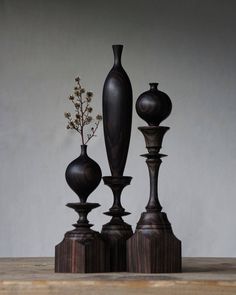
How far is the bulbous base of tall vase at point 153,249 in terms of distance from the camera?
4.90 feet

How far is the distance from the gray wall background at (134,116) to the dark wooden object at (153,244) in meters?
2.33

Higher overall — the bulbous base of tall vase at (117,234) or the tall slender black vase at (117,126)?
the tall slender black vase at (117,126)

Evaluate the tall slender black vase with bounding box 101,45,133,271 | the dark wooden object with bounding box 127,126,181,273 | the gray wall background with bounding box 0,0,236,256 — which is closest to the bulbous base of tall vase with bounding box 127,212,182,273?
the dark wooden object with bounding box 127,126,181,273

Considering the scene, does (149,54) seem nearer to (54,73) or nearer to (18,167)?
(54,73)

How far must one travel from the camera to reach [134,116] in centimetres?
393

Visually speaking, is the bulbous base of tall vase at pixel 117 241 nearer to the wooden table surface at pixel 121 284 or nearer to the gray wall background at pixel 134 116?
the wooden table surface at pixel 121 284

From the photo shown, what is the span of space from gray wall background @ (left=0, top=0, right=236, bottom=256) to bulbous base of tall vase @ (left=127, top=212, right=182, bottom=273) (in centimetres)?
234

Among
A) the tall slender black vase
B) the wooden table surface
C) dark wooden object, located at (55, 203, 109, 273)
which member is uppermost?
the tall slender black vase

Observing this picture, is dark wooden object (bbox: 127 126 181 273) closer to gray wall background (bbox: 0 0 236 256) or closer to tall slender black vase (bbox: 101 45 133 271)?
tall slender black vase (bbox: 101 45 133 271)

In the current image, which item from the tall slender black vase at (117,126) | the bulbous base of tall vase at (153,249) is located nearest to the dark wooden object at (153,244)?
the bulbous base of tall vase at (153,249)

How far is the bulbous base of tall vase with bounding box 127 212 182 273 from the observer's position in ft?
4.90

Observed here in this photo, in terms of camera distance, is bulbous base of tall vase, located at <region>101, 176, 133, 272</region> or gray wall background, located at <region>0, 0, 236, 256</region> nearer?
bulbous base of tall vase, located at <region>101, 176, 133, 272</region>

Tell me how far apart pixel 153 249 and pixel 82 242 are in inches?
5.8

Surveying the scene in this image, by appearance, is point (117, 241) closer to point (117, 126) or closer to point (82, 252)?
point (82, 252)
